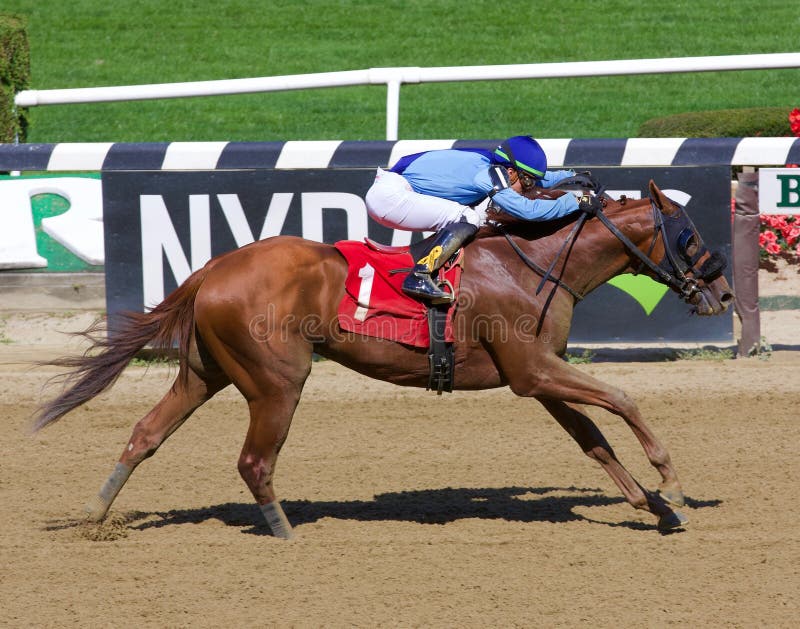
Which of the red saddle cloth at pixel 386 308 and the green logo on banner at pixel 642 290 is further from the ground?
the red saddle cloth at pixel 386 308

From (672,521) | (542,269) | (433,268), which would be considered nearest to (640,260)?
(542,269)

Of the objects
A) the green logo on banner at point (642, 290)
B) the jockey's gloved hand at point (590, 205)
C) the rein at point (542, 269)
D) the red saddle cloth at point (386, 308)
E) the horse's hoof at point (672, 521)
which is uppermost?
the jockey's gloved hand at point (590, 205)

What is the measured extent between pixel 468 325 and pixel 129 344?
5.29 ft

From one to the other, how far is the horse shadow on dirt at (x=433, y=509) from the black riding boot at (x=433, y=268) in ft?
3.69

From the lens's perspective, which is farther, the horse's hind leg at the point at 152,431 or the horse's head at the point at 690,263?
the horse's hind leg at the point at 152,431

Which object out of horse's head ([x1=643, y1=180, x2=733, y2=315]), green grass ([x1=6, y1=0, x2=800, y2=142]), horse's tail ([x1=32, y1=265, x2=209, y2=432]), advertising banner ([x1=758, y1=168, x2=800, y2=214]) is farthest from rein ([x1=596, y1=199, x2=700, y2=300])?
green grass ([x1=6, y1=0, x2=800, y2=142])

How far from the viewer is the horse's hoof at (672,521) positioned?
202 inches

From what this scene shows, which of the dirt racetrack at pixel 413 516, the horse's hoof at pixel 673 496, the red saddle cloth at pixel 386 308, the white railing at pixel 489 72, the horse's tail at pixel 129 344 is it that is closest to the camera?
the dirt racetrack at pixel 413 516

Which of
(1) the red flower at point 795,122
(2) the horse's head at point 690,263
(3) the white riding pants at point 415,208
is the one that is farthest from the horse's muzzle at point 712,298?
(1) the red flower at point 795,122

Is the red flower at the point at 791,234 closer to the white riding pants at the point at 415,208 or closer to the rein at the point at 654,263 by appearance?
the rein at the point at 654,263

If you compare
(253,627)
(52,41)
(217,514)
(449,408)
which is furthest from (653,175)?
(52,41)

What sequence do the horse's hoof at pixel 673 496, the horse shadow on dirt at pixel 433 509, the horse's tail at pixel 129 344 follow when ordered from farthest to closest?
the horse shadow on dirt at pixel 433 509 < the horse's tail at pixel 129 344 < the horse's hoof at pixel 673 496

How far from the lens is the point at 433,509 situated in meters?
5.68

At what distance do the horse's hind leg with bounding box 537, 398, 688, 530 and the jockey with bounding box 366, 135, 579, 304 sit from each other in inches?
31.8
